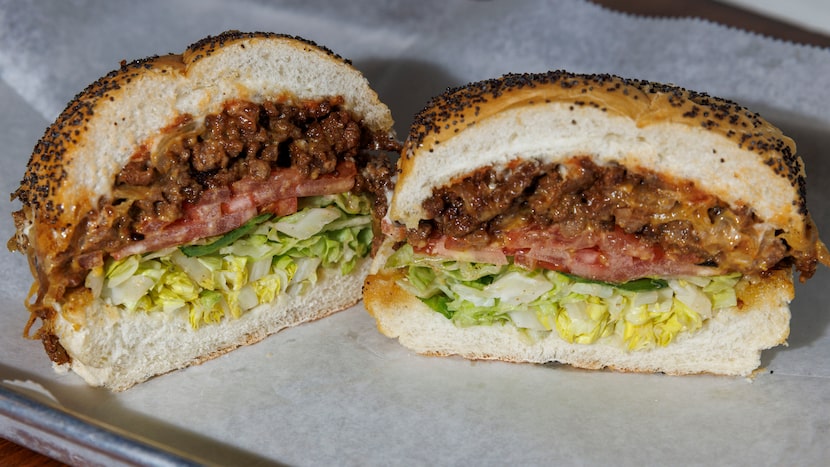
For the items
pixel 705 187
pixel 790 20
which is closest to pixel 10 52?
pixel 705 187

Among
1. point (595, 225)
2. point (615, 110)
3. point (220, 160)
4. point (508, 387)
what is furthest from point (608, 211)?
point (220, 160)

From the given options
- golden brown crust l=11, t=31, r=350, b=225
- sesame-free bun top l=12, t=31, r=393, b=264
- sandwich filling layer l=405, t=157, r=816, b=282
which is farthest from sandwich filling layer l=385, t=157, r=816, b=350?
golden brown crust l=11, t=31, r=350, b=225

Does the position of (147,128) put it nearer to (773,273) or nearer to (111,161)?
(111,161)

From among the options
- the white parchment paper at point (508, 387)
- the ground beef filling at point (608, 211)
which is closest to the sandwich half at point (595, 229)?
the ground beef filling at point (608, 211)

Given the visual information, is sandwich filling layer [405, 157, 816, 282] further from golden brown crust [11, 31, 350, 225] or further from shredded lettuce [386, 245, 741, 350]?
golden brown crust [11, 31, 350, 225]

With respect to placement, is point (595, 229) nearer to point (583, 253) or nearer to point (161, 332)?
point (583, 253)

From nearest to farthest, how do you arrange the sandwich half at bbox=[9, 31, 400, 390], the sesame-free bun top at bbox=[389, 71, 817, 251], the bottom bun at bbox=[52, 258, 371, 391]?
the sesame-free bun top at bbox=[389, 71, 817, 251] → the sandwich half at bbox=[9, 31, 400, 390] → the bottom bun at bbox=[52, 258, 371, 391]

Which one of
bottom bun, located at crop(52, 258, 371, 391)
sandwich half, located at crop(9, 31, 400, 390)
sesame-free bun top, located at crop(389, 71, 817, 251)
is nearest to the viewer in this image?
sesame-free bun top, located at crop(389, 71, 817, 251)
